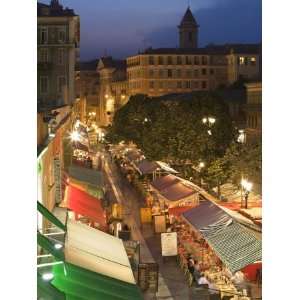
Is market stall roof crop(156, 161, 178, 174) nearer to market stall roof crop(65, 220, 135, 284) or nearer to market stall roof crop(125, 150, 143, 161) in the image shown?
market stall roof crop(125, 150, 143, 161)

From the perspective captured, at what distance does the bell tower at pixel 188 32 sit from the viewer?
50.8 m

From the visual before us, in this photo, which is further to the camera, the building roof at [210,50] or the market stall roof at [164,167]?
the building roof at [210,50]

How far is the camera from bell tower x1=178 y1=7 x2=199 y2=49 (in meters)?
50.8

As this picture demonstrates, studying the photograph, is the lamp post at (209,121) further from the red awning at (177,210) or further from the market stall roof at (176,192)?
the red awning at (177,210)

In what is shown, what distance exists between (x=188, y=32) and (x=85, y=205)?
43993 mm

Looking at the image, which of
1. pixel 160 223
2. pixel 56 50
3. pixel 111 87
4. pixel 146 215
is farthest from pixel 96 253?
pixel 111 87

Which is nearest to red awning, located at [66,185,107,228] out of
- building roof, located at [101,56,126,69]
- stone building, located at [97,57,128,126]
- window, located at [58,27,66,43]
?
window, located at [58,27,66,43]

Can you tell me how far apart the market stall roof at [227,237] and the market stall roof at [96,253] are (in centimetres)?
84

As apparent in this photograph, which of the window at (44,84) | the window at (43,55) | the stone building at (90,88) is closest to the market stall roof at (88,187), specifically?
the window at (44,84)

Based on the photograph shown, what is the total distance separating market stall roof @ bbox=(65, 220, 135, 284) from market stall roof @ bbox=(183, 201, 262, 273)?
2.74 feet

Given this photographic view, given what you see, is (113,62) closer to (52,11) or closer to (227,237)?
(52,11)

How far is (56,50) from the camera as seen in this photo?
17.4 meters
